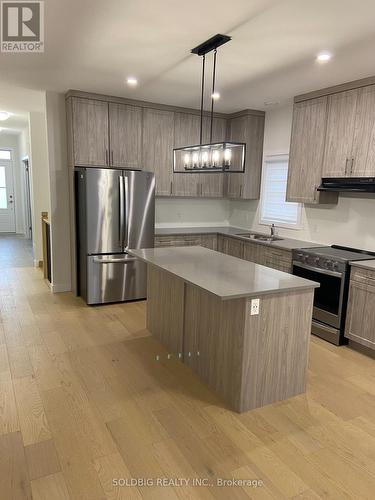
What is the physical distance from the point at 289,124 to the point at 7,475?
4.98 meters

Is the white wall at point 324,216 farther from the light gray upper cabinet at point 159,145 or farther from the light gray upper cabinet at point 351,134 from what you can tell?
the light gray upper cabinet at point 159,145

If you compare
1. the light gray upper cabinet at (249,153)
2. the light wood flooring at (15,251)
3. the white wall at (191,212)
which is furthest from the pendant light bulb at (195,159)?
the light wood flooring at (15,251)

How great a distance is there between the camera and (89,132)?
4742 millimetres

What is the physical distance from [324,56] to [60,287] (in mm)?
4370

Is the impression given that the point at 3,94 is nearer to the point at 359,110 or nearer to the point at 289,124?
the point at 289,124

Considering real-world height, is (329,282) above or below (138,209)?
below

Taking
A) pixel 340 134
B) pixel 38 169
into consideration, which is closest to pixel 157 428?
pixel 340 134

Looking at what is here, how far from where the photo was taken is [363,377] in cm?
314

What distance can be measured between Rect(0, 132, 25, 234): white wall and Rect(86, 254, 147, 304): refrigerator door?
268 inches

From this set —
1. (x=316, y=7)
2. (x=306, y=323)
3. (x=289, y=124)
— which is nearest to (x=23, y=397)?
(x=306, y=323)

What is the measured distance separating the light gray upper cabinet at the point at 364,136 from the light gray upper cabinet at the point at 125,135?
281 centimetres

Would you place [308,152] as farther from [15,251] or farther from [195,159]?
[15,251]

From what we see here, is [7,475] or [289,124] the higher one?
[289,124]

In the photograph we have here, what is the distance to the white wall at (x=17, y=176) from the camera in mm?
10086
